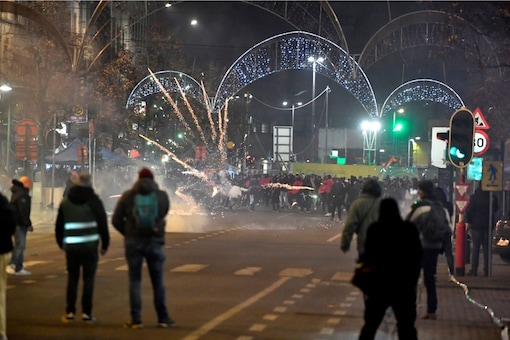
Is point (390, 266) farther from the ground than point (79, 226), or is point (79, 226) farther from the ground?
point (79, 226)

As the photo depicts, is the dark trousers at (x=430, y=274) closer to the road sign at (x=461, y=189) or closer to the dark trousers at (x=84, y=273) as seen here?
the dark trousers at (x=84, y=273)

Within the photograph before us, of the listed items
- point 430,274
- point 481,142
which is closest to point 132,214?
point 430,274

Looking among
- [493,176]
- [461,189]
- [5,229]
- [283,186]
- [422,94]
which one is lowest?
[283,186]

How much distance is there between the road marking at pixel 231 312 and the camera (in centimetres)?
1158

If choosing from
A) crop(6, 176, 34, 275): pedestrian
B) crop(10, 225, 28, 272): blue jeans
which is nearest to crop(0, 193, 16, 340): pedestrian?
crop(6, 176, 34, 275): pedestrian

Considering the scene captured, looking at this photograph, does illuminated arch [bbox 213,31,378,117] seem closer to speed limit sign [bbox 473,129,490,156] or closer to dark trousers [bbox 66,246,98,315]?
speed limit sign [bbox 473,129,490,156]

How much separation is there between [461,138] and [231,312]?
800 centimetres

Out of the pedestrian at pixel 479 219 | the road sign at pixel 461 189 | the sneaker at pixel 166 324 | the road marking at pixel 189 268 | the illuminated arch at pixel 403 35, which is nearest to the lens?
the sneaker at pixel 166 324

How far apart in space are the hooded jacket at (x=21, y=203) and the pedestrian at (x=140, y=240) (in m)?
6.68

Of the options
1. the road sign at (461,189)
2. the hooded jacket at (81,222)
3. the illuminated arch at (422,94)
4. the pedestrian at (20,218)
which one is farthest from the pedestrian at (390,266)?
the illuminated arch at (422,94)

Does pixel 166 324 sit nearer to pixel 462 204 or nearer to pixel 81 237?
pixel 81 237

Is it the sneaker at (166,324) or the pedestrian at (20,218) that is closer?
the sneaker at (166,324)

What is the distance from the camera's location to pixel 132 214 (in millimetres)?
11688

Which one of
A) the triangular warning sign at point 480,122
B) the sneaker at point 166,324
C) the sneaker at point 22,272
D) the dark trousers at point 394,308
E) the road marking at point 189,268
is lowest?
the road marking at point 189,268
